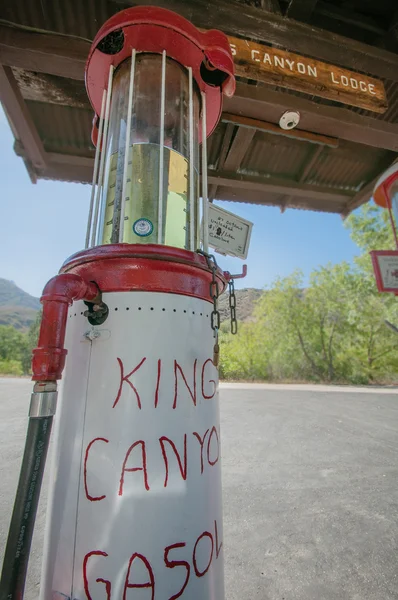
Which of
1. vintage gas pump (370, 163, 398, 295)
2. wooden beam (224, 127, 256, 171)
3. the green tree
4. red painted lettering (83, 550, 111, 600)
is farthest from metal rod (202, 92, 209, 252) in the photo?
the green tree

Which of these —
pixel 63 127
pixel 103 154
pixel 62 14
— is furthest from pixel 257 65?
pixel 63 127

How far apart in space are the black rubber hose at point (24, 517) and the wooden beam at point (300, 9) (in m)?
3.72

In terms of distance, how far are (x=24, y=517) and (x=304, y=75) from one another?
3501mm

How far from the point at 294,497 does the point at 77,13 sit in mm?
4695

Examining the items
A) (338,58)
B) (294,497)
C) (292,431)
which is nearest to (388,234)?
(292,431)

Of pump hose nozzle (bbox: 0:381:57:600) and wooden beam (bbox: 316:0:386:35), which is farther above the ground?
wooden beam (bbox: 316:0:386:35)

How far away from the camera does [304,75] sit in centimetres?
272

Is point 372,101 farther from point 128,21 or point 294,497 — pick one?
point 294,497

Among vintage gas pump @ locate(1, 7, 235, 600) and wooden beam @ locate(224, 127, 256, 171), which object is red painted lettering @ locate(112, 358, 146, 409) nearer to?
vintage gas pump @ locate(1, 7, 235, 600)

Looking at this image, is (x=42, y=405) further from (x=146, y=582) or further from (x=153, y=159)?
(x=153, y=159)

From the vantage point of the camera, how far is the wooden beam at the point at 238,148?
10.4ft

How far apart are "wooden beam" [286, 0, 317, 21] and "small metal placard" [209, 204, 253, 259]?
79.0 inches

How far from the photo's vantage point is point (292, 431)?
510 cm

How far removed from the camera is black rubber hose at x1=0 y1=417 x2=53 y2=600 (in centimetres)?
92
